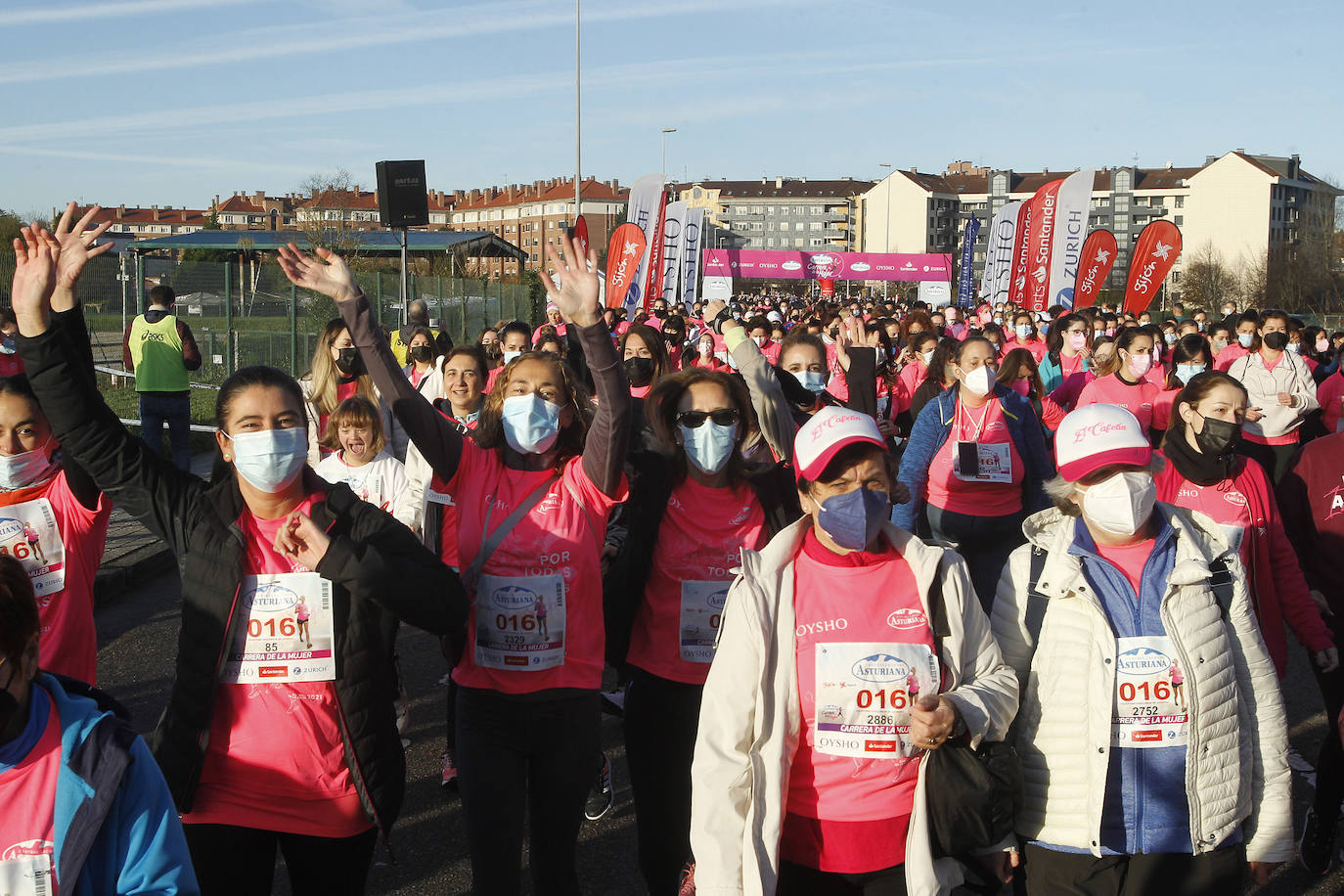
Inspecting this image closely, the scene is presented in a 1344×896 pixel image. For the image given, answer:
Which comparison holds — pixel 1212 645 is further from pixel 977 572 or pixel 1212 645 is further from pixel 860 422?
pixel 977 572

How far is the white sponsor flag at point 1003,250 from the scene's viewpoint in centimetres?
2694

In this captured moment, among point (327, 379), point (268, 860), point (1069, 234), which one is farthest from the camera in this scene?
point (1069, 234)

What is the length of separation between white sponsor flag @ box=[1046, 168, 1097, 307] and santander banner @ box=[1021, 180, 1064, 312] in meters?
0.14

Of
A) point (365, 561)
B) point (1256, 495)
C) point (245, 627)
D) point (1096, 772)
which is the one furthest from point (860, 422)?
point (1256, 495)

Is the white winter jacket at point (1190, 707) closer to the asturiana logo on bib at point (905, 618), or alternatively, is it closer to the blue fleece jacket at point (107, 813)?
the asturiana logo on bib at point (905, 618)

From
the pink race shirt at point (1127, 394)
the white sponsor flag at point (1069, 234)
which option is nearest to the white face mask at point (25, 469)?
the pink race shirt at point (1127, 394)

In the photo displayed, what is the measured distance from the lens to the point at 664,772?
13.3 ft

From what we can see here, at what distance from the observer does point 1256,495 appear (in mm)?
4621

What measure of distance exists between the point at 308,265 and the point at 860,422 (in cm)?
190

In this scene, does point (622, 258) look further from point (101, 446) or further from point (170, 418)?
point (101, 446)

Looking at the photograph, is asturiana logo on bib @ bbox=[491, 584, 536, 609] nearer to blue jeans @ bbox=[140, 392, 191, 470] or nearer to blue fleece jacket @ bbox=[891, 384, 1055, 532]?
blue fleece jacket @ bbox=[891, 384, 1055, 532]

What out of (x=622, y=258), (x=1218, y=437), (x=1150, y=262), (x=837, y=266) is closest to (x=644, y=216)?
(x=622, y=258)

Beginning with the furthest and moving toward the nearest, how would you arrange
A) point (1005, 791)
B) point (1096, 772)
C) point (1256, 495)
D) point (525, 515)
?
point (1256, 495)
point (525, 515)
point (1096, 772)
point (1005, 791)

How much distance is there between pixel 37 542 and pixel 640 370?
12.8 feet
